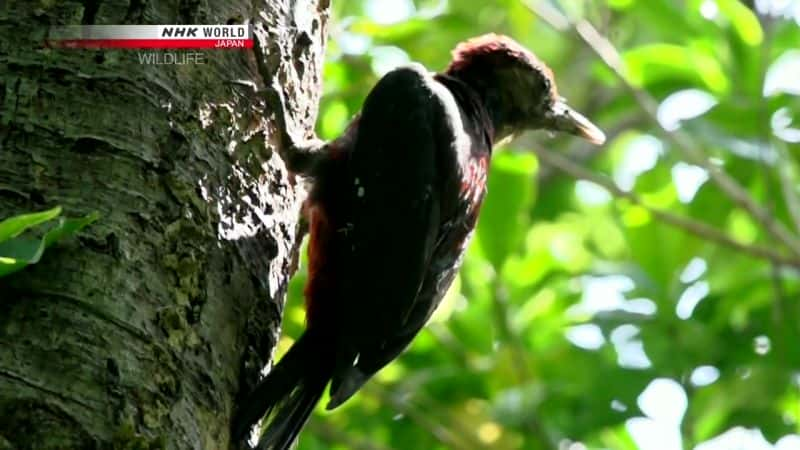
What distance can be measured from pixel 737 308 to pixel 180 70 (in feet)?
8.26

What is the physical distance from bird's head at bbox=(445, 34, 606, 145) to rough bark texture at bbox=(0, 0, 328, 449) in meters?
1.17

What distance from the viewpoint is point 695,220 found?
4.29 meters

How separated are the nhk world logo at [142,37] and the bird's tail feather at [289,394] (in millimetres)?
631

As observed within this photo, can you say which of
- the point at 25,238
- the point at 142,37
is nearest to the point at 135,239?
the point at 25,238

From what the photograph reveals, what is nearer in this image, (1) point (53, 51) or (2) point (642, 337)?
(1) point (53, 51)

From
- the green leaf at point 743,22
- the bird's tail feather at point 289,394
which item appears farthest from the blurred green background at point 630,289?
the bird's tail feather at point 289,394

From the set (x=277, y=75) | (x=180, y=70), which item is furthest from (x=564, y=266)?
(x=180, y=70)

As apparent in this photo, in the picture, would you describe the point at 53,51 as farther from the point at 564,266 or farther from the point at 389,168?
the point at 564,266

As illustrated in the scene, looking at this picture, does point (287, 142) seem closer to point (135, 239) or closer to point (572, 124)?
point (135, 239)

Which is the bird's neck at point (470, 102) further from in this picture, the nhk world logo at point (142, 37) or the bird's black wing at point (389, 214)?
the nhk world logo at point (142, 37)

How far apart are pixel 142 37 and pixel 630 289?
2286mm

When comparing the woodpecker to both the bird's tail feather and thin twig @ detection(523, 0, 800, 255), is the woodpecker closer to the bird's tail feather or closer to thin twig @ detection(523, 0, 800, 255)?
the bird's tail feather

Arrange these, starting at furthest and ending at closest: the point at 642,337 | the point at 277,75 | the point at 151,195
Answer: the point at 642,337 < the point at 277,75 < the point at 151,195

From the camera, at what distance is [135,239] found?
207 centimetres
